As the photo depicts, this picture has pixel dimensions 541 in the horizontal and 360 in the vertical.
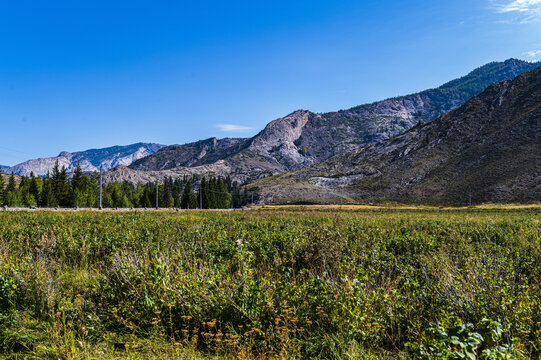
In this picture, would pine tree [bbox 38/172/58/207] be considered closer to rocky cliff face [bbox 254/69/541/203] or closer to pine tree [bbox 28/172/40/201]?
pine tree [bbox 28/172/40/201]

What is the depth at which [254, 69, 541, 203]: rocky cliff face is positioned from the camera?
9119cm

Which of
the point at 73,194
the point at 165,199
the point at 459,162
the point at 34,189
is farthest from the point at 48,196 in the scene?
the point at 459,162

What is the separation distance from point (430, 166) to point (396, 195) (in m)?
21.7

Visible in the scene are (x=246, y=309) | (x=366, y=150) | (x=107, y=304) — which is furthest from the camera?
(x=366, y=150)

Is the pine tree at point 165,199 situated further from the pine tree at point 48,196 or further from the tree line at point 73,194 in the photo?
the pine tree at point 48,196

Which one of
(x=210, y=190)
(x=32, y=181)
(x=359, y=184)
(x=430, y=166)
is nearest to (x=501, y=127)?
(x=430, y=166)

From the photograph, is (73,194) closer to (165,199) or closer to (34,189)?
(34,189)

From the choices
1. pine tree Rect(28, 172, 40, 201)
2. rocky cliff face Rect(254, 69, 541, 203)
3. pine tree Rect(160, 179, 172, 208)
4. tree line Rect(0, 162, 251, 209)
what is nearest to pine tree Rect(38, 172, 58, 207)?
tree line Rect(0, 162, 251, 209)

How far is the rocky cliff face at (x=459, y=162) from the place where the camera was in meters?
91.2


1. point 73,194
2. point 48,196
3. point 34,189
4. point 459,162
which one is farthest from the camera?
point 459,162

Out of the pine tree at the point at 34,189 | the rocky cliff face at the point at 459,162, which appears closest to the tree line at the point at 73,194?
the pine tree at the point at 34,189

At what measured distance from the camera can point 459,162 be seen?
360 feet

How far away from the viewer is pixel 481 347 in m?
3.89

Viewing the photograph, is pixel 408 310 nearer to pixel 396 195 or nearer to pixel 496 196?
pixel 496 196
